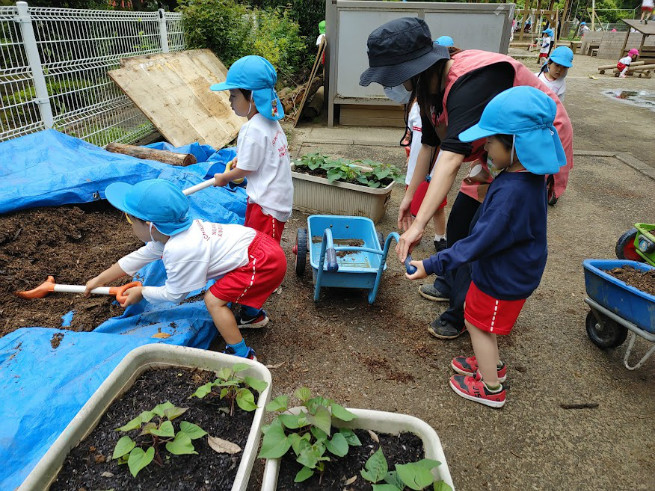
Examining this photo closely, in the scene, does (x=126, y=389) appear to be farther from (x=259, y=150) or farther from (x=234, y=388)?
(x=259, y=150)

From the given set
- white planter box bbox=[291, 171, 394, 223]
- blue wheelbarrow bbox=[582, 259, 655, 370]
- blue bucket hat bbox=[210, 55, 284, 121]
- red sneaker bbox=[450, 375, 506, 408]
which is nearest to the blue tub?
blue wheelbarrow bbox=[582, 259, 655, 370]

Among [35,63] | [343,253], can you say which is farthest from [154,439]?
[35,63]

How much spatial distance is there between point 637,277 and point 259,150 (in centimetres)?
243

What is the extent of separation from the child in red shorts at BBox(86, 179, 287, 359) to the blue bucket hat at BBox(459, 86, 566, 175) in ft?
4.25

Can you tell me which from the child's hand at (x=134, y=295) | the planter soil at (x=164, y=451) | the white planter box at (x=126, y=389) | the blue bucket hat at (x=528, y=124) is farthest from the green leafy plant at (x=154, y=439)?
the blue bucket hat at (x=528, y=124)

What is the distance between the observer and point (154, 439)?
1378mm

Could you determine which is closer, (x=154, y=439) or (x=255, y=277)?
(x=154, y=439)

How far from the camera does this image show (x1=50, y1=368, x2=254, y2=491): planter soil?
4.40 ft

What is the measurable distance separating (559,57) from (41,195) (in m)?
5.67

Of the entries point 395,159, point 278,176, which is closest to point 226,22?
point 395,159

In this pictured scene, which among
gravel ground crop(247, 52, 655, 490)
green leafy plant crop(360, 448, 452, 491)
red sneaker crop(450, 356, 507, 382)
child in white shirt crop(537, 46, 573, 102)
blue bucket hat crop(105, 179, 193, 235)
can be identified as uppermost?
child in white shirt crop(537, 46, 573, 102)

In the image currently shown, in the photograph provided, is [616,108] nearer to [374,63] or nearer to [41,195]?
[374,63]

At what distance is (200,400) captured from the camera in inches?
64.1

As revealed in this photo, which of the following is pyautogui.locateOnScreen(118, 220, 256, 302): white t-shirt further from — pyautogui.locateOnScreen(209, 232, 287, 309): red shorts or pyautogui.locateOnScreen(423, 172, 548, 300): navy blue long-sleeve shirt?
pyautogui.locateOnScreen(423, 172, 548, 300): navy blue long-sleeve shirt
